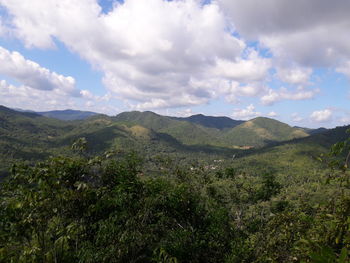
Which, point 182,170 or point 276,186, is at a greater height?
point 182,170

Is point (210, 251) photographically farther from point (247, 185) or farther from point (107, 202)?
point (247, 185)

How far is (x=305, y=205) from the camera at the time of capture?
7922mm

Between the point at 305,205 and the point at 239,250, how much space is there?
321 centimetres

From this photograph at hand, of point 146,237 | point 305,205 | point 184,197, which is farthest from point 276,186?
point 146,237

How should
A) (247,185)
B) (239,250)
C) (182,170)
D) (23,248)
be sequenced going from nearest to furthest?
(23,248) → (239,250) → (182,170) → (247,185)

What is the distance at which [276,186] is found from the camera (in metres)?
23.5

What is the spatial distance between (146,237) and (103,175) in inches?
97.7

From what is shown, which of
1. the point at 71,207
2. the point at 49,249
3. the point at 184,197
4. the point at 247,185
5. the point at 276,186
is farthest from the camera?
the point at 276,186

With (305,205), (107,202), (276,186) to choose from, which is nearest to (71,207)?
(107,202)

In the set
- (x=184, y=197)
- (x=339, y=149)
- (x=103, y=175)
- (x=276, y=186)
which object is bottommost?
(x=276, y=186)

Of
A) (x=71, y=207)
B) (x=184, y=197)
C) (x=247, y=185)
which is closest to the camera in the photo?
(x=71, y=207)

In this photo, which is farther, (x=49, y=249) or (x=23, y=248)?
(x=49, y=249)

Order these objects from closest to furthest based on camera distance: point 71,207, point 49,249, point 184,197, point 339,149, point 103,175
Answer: point 339,149
point 49,249
point 71,207
point 103,175
point 184,197

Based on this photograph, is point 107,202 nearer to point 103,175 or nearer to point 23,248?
point 103,175
